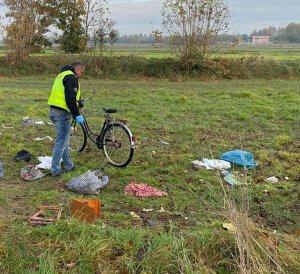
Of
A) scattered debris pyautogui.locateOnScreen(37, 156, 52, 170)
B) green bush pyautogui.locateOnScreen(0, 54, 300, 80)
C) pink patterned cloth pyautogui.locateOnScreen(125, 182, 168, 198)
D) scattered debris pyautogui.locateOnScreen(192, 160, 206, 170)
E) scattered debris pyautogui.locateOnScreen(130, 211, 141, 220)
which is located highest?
scattered debris pyautogui.locateOnScreen(37, 156, 52, 170)

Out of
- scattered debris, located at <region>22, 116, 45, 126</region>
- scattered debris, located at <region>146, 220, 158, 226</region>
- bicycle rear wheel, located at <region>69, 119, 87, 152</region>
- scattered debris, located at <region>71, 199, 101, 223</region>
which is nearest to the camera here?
scattered debris, located at <region>71, 199, 101, 223</region>

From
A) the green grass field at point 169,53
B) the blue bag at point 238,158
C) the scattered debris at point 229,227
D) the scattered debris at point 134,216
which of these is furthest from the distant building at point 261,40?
the scattered debris at point 229,227

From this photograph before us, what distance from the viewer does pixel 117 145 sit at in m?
8.07

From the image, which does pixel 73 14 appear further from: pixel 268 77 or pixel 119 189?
pixel 119 189

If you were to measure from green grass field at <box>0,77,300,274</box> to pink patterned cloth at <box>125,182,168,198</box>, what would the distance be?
0.46 ft

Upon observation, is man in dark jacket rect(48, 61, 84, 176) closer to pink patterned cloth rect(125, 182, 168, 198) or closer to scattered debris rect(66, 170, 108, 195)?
scattered debris rect(66, 170, 108, 195)

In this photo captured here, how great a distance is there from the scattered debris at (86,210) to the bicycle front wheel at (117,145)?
2.43 metres

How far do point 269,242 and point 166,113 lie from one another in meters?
8.87

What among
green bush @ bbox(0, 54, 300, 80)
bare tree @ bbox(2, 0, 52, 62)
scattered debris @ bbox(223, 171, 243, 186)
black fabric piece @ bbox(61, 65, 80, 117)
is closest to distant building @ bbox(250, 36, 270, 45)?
green bush @ bbox(0, 54, 300, 80)

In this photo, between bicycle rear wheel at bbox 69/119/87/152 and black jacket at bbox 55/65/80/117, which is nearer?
black jacket at bbox 55/65/80/117

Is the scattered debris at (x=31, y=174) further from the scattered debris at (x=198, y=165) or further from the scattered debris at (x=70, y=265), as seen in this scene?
the scattered debris at (x=70, y=265)

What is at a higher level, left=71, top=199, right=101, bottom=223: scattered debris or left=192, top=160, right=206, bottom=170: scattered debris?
left=71, top=199, right=101, bottom=223: scattered debris

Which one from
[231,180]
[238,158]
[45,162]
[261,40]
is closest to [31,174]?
[45,162]

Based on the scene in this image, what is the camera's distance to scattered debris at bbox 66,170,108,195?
6.50 meters
